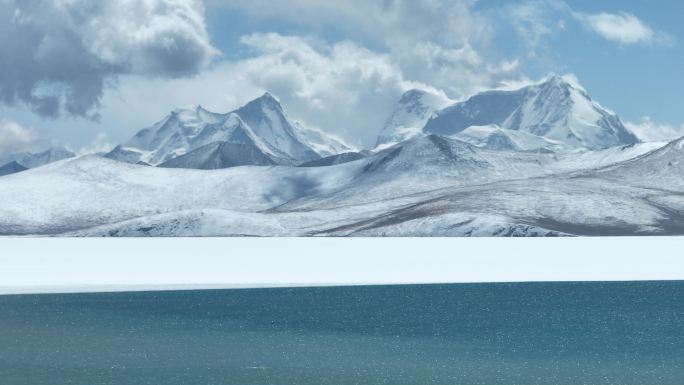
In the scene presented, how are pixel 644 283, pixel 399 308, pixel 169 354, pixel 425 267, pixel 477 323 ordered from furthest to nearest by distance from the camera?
pixel 425 267 → pixel 644 283 → pixel 399 308 → pixel 477 323 → pixel 169 354

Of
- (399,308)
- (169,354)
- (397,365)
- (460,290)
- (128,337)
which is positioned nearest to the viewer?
(397,365)

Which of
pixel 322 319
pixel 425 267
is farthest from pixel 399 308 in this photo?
pixel 425 267

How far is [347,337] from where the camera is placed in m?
45.7

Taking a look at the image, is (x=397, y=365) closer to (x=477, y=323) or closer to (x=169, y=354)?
(x=169, y=354)

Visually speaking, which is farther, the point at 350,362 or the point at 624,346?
the point at 624,346

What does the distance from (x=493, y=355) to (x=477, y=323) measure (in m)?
10.5

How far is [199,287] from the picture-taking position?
68.5m

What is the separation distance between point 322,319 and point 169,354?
1309 centimetres

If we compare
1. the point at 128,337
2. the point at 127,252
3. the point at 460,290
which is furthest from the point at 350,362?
the point at 127,252

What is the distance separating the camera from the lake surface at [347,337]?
118ft

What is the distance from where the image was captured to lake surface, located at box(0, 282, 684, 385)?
1416 inches

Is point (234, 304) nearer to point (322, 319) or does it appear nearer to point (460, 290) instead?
point (322, 319)

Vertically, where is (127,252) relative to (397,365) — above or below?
above

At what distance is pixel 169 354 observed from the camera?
40375mm
